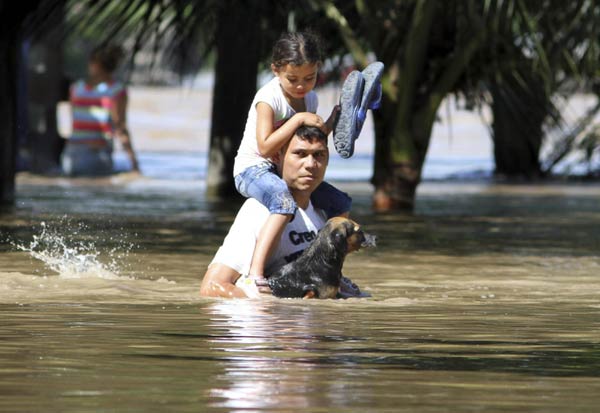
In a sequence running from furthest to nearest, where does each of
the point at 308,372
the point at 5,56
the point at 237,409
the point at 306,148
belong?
the point at 5,56, the point at 306,148, the point at 308,372, the point at 237,409

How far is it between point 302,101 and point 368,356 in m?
2.79

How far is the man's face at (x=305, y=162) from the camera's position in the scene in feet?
26.1

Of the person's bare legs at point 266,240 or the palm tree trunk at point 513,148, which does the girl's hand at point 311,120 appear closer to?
the person's bare legs at point 266,240

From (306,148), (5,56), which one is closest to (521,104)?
(5,56)

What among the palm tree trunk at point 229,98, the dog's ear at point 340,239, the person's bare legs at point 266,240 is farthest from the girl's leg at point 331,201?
the palm tree trunk at point 229,98

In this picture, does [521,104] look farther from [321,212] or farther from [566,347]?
[566,347]

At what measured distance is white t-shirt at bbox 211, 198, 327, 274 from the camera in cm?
804

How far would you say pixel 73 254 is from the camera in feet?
33.7

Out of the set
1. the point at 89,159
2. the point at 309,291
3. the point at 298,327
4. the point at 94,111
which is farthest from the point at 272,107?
the point at 89,159

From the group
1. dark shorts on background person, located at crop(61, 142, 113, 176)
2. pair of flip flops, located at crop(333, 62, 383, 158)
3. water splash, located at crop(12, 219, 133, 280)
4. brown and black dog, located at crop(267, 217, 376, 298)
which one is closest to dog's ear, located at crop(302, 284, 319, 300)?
brown and black dog, located at crop(267, 217, 376, 298)

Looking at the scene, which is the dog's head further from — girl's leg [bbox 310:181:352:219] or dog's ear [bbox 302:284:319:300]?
girl's leg [bbox 310:181:352:219]

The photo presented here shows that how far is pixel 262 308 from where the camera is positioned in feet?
24.2

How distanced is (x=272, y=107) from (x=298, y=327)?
5.77 ft

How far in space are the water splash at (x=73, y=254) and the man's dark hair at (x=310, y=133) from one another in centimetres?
157
